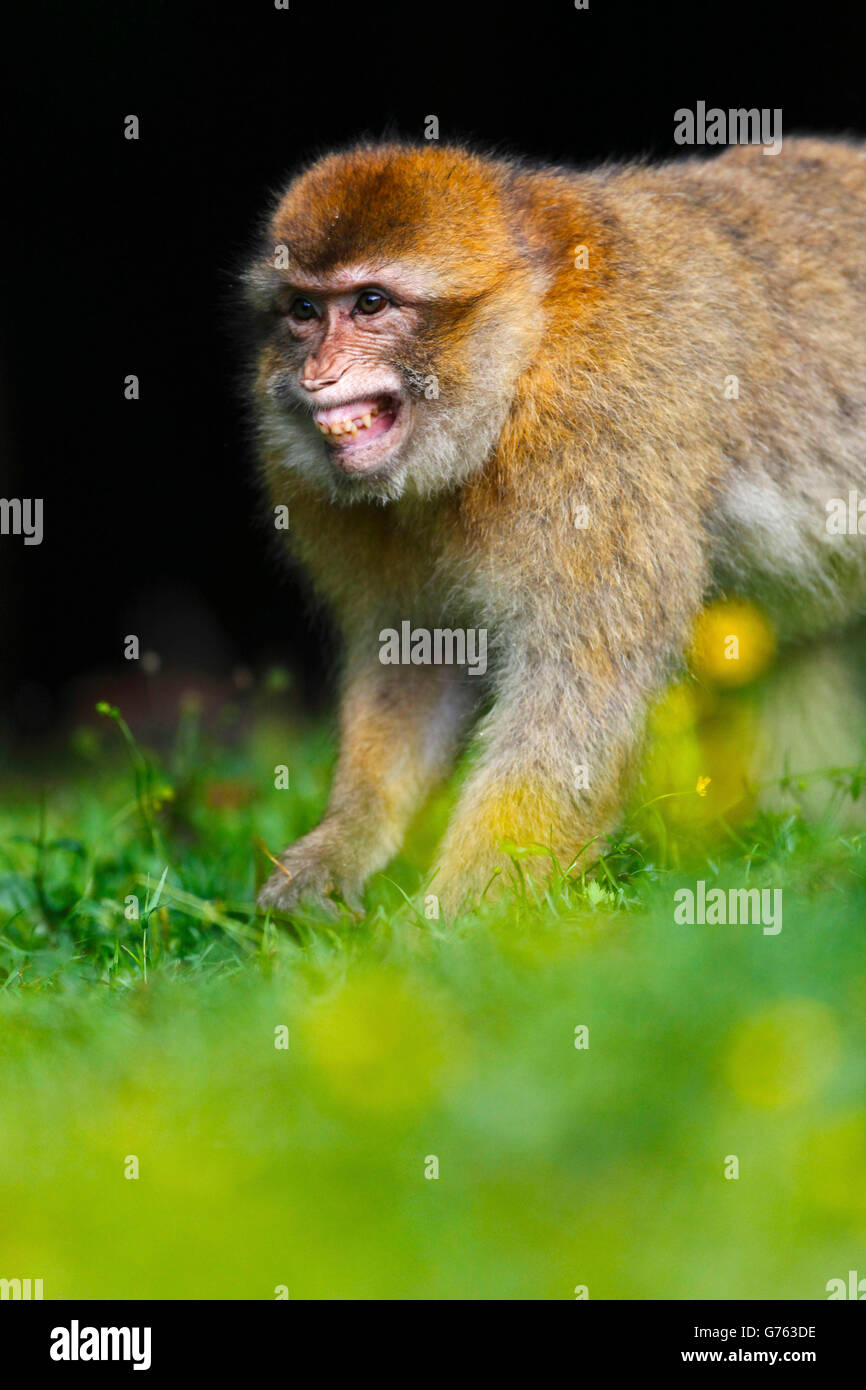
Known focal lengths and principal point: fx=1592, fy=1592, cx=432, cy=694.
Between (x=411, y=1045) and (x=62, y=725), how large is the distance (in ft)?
24.5

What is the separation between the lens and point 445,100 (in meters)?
9.73

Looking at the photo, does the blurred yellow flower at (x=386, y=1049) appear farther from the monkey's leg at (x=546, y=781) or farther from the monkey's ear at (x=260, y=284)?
the monkey's ear at (x=260, y=284)

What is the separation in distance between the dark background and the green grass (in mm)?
4572

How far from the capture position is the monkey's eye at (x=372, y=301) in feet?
17.4

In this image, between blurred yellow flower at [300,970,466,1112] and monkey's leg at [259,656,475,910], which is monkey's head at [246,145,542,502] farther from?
blurred yellow flower at [300,970,466,1112]

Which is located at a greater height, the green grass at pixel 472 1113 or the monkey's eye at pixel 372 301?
the monkey's eye at pixel 372 301

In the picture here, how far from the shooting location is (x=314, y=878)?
577 cm

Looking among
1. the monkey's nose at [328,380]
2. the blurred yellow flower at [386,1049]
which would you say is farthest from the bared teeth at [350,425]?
the blurred yellow flower at [386,1049]

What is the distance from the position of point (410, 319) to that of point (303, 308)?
1.49 feet

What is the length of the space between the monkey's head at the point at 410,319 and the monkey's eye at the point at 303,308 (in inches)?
2.6

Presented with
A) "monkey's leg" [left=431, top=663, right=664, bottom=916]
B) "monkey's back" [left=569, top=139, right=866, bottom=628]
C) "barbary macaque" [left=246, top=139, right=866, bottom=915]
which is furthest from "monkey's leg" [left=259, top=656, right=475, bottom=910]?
"monkey's back" [left=569, top=139, right=866, bottom=628]

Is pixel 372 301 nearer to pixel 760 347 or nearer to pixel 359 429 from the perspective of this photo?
pixel 359 429

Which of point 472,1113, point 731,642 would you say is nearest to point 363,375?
point 731,642

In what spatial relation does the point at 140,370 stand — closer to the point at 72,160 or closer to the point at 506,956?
the point at 72,160
